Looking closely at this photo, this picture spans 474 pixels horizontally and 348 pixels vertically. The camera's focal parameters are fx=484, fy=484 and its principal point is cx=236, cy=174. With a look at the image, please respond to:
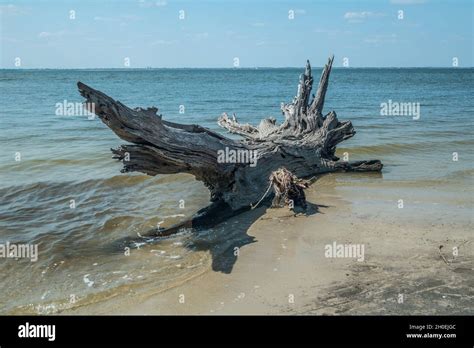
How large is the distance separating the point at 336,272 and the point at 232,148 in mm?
3269

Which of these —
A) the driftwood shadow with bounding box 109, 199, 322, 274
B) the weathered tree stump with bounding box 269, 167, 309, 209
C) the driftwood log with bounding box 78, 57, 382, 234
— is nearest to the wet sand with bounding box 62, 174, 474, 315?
the driftwood shadow with bounding box 109, 199, 322, 274

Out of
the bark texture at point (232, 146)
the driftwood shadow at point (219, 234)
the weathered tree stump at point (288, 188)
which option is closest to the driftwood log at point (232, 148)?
the bark texture at point (232, 146)

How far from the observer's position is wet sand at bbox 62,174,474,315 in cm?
501

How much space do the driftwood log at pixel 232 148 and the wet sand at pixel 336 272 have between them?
73cm

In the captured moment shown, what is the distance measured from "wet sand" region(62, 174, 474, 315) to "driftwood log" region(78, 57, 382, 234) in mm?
732

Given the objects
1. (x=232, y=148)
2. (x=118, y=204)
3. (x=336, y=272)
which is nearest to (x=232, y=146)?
(x=232, y=148)

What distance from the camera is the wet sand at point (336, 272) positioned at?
5.01 meters

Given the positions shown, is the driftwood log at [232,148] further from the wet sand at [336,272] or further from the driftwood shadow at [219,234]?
the wet sand at [336,272]

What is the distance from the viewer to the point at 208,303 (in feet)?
16.9

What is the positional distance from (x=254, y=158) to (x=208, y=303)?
161 inches

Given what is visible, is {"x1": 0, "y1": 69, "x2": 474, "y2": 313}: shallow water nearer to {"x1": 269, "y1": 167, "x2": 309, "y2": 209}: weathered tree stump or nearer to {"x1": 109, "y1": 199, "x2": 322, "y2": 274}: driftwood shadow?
{"x1": 109, "y1": 199, "x2": 322, "y2": 274}: driftwood shadow

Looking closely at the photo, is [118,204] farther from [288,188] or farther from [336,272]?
[336,272]

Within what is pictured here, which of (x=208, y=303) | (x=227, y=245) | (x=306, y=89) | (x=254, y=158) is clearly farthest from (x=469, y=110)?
(x=208, y=303)

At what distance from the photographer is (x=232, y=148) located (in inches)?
327
